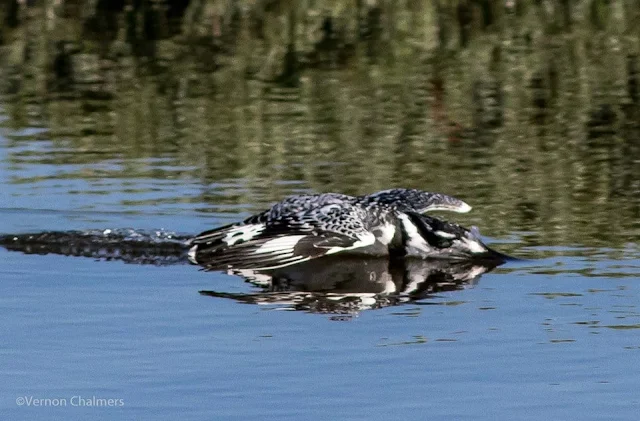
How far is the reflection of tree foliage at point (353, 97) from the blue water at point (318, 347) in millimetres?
1839

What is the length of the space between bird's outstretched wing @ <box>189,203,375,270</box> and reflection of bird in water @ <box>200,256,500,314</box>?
0.15 m

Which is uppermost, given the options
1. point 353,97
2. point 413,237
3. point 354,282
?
point 353,97

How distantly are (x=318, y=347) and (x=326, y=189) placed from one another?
492cm

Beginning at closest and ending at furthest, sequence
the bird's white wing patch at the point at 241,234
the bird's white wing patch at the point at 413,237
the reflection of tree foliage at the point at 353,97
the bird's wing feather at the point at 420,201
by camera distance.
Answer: the bird's white wing patch at the point at 241,234 < the bird's white wing patch at the point at 413,237 < the bird's wing feather at the point at 420,201 < the reflection of tree foliage at the point at 353,97

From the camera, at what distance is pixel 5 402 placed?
8.28m

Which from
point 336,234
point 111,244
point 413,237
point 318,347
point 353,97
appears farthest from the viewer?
point 353,97

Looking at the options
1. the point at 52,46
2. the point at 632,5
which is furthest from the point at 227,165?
the point at 632,5

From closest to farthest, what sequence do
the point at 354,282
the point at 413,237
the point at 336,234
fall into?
1. the point at 354,282
2. the point at 336,234
3. the point at 413,237

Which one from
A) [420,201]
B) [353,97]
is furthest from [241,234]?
[353,97]

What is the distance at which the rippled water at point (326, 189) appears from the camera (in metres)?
8.55

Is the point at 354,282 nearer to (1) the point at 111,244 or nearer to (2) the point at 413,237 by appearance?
(2) the point at 413,237

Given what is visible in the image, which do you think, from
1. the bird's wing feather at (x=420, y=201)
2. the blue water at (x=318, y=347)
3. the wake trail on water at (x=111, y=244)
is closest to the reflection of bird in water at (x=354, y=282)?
the blue water at (x=318, y=347)

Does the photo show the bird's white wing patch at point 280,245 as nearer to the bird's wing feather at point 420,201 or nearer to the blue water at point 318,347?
the blue water at point 318,347

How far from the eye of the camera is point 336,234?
11.7 meters
